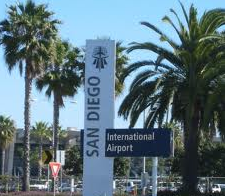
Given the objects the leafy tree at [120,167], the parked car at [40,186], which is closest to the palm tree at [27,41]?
the parked car at [40,186]

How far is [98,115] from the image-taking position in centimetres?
2330

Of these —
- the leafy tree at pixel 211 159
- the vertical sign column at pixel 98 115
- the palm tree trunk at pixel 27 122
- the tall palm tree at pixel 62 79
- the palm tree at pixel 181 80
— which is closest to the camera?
the vertical sign column at pixel 98 115

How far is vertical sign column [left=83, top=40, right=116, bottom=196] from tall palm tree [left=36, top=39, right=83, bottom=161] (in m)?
21.2

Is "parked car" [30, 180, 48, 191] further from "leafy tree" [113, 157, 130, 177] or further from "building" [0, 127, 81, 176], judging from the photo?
"building" [0, 127, 81, 176]

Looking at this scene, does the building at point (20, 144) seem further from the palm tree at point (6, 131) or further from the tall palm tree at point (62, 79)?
the tall palm tree at point (62, 79)

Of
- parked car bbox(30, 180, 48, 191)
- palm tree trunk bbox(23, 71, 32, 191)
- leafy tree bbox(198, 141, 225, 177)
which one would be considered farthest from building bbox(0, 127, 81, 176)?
palm tree trunk bbox(23, 71, 32, 191)

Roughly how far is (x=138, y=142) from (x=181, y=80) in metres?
9.04

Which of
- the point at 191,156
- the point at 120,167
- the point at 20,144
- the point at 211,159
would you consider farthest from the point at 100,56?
the point at 20,144

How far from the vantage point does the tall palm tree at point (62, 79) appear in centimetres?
4519

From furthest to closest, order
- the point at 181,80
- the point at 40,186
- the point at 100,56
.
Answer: the point at 40,186 → the point at 181,80 → the point at 100,56

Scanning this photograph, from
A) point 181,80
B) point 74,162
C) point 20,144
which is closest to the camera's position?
point 181,80

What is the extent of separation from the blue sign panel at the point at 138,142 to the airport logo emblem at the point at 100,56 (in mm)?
2582

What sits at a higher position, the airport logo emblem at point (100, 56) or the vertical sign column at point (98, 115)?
the airport logo emblem at point (100, 56)

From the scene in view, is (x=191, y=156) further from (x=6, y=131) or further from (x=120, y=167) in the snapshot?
(x=6, y=131)
